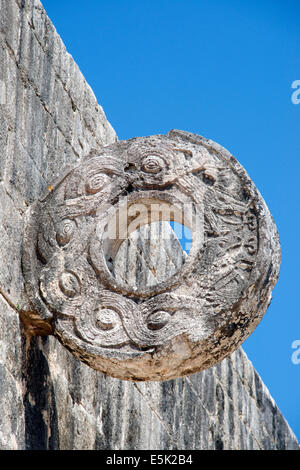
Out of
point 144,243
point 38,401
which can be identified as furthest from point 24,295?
point 144,243

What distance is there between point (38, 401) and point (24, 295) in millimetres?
574

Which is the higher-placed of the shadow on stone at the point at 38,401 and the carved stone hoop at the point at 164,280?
the carved stone hoop at the point at 164,280

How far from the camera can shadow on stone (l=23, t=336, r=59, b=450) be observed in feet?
17.5

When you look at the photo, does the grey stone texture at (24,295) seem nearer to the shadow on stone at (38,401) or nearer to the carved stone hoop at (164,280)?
the shadow on stone at (38,401)

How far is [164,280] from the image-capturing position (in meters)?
5.46

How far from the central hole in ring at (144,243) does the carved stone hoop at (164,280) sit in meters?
0.01

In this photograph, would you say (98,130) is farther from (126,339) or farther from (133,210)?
(126,339)

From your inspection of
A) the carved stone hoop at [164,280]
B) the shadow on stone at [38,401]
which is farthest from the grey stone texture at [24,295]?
the carved stone hoop at [164,280]

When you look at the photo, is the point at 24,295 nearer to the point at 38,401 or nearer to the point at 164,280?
the point at 38,401

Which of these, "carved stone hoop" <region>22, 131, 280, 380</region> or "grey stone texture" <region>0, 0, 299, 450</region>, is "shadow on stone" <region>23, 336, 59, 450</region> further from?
"carved stone hoop" <region>22, 131, 280, 380</region>

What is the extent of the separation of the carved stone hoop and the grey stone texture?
173 millimetres

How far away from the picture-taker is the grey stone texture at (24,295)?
5.30 metres

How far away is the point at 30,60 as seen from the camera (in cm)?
608

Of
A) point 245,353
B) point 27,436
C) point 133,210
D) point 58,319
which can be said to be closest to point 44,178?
point 133,210
